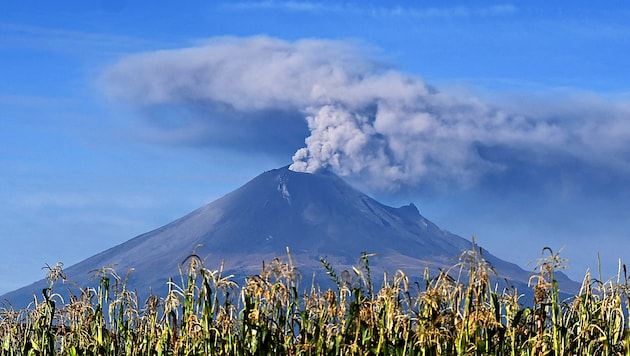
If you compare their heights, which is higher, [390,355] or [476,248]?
[476,248]

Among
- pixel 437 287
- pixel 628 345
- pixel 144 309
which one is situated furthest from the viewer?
pixel 144 309

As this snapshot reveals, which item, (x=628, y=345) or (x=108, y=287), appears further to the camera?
(x=108, y=287)

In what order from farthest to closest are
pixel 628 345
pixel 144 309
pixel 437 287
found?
1. pixel 144 309
2. pixel 437 287
3. pixel 628 345

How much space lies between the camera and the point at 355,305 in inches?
332

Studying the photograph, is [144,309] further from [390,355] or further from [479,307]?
[479,307]

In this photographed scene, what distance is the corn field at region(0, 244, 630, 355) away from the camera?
8281 millimetres

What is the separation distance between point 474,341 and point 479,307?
1.04ft

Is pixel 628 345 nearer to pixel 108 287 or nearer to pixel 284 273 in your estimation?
pixel 284 273

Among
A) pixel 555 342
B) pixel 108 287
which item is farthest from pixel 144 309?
pixel 555 342

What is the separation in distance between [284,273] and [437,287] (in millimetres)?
1332

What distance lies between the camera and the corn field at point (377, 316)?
8.28 m

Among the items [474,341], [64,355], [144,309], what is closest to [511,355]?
[474,341]

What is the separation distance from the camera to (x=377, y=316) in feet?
28.2

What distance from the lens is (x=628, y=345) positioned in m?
8.06
